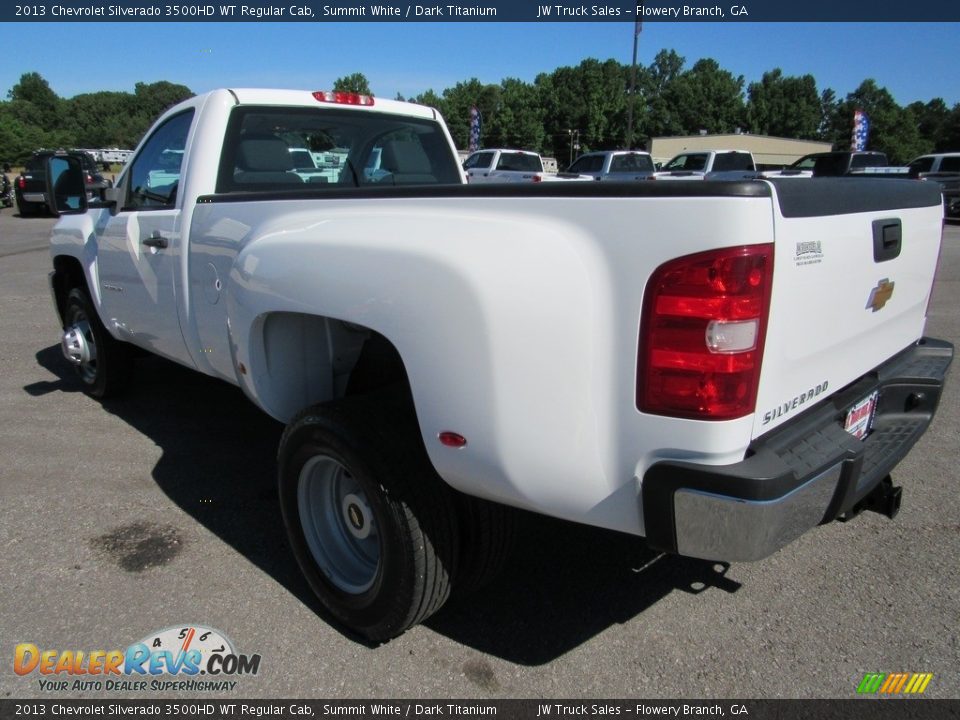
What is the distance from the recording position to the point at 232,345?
292 cm

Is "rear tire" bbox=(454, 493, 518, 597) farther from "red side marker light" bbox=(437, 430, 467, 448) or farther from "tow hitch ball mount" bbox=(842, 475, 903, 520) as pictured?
"tow hitch ball mount" bbox=(842, 475, 903, 520)

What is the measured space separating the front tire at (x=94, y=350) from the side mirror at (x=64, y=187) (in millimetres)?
594

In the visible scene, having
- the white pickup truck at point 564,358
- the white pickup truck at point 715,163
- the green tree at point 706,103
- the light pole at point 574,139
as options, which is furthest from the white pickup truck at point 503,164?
the green tree at point 706,103

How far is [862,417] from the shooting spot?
7.72 feet

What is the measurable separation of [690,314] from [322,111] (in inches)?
114

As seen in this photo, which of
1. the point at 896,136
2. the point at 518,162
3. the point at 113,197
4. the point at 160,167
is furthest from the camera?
the point at 896,136

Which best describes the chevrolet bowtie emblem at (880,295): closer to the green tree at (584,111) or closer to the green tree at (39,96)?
the green tree at (584,111)

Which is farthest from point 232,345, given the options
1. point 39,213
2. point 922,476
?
point 39,213

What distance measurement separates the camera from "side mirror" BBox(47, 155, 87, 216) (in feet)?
15.2

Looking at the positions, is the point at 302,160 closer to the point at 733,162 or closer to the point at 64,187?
the point at 64,187

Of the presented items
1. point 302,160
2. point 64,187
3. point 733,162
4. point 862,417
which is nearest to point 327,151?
point 302,160

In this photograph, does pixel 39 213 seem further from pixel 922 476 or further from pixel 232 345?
pixel 922 476

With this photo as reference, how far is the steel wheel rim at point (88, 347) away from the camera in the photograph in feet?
16.1

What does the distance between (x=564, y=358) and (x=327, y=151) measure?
9.03ft
